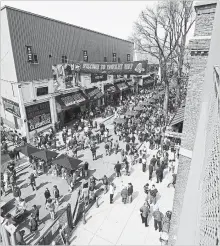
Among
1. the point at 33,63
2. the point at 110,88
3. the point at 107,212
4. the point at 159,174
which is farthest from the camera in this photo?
the point at 110,88

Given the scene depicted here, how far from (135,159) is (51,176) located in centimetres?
666

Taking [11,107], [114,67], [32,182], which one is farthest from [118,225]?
[11,107]

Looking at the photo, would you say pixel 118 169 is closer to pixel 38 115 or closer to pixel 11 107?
pixel 38 115

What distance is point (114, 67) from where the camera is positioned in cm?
1891

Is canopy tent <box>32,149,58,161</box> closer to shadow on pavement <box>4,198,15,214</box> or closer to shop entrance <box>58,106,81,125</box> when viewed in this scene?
shadow on pavement <box>4,198,15,214</box>

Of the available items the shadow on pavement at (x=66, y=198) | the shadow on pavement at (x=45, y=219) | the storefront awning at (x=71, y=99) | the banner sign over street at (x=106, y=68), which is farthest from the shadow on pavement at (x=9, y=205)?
the storefront awning at (x=71, y=99)

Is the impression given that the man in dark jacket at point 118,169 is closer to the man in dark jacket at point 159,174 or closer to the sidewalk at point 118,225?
the sidewalk at point 118,225

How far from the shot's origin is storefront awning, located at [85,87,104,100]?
2908 centimetres

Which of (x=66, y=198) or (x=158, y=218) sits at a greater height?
(x=158, y=218)

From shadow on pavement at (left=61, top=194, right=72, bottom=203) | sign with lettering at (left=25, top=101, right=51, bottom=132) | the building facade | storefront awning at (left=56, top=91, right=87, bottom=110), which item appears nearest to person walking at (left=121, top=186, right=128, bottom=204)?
shadow on pavement at (left=61, top=194, right=72, bottom=203)

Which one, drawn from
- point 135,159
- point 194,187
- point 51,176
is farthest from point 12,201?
point 194,187

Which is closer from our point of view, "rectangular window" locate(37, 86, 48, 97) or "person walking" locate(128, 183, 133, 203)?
"person walking" locate(128, 183, 133, 203)

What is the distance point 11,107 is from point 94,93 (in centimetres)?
1197

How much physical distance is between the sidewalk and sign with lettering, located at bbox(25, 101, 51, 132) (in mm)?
12735
